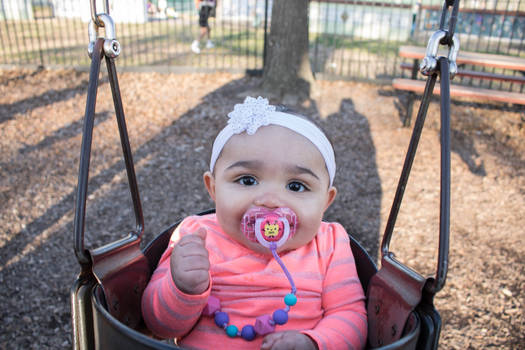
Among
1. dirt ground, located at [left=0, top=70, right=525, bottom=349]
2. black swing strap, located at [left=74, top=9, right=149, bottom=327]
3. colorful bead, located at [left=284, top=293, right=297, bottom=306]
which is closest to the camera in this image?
black swing strap, located at [left=74, top=9, right=149, bottom=327]

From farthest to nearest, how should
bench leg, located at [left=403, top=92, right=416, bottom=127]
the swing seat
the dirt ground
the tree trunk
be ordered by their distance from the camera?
1. the tree trunk
2. bench leg, located at [left=403, top=92, right=416, bottom=127]
3. the dirt ground
4. the swing seat

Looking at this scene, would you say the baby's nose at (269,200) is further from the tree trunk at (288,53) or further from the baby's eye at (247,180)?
the tree trunk at (288,53)

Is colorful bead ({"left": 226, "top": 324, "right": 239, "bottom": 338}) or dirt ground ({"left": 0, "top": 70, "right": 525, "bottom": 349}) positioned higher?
colorful bead ({"left": 226, "top": 324, "right": 239, "bottom": 338})

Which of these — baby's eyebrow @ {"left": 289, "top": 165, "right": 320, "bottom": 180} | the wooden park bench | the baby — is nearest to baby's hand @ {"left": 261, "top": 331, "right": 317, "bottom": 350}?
the baby

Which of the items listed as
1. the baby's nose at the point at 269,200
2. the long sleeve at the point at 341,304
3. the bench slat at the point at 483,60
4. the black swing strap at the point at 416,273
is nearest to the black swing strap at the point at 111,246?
the baby's nose at the point at 269,200

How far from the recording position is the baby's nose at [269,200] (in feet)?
4.42

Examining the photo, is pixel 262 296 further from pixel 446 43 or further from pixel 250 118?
pixel 446 43

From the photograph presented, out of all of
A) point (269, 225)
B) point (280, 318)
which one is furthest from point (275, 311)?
point (269, 225)

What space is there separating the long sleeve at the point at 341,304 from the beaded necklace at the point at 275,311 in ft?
0.37

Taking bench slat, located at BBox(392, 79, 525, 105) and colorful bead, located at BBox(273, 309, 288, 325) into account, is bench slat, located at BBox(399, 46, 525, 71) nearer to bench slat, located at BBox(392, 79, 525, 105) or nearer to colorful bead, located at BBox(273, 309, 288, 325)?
bench slat, located at BBox(392, 79, 525, 105)

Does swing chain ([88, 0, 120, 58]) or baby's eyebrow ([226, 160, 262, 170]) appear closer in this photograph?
swing chain ([88, 0, 120, 58])

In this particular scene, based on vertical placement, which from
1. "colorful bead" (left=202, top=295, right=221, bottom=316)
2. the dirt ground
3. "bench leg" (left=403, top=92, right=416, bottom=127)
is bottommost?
the dirt ground

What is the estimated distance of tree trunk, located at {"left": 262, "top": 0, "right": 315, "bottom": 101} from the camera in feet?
17.8

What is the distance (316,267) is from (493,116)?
4915mm
